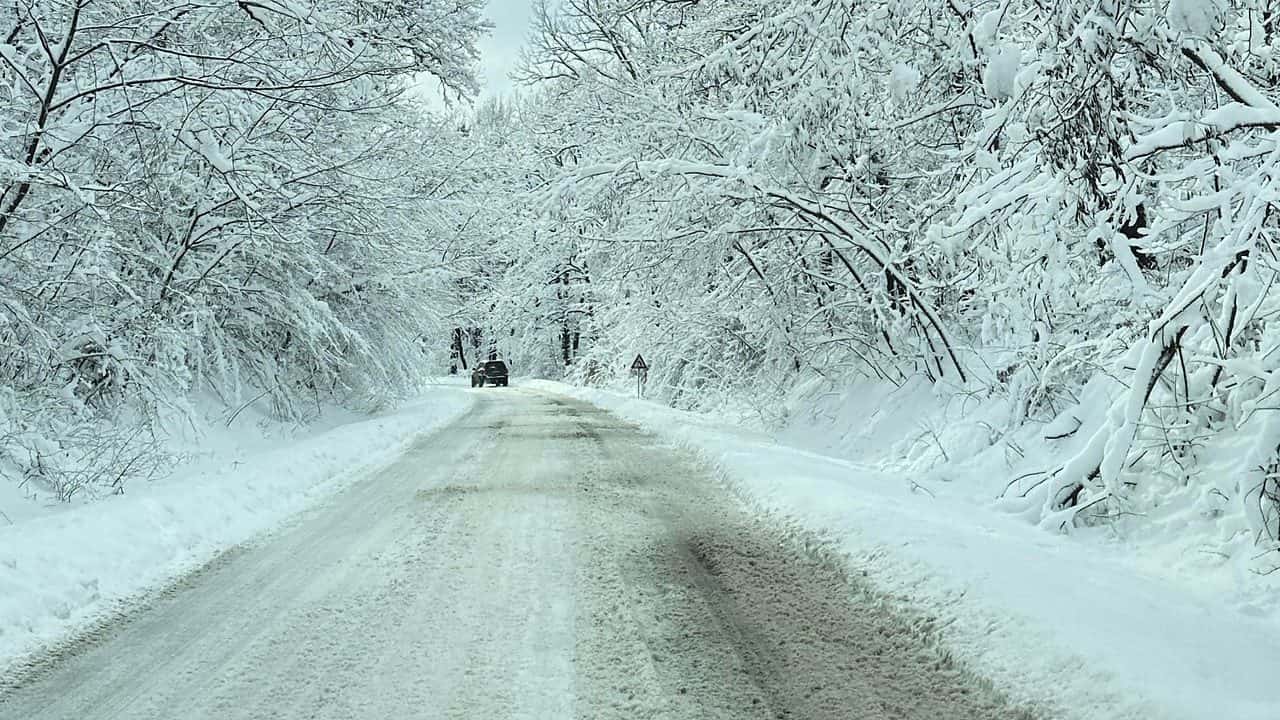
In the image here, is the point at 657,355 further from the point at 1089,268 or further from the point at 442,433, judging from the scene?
the point at 1089,268

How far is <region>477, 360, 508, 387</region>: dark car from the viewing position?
54.4 metres

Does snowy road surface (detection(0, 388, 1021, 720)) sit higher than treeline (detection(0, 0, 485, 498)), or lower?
lower

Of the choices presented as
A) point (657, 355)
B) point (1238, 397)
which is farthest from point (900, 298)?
point (657, 355)

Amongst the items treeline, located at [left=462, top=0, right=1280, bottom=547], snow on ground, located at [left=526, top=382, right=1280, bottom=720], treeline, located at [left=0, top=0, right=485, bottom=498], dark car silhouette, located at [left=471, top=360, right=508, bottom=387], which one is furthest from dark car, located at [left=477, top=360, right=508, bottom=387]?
snow on ground, located at [left=526, top=382, right=1280, bottom=720]

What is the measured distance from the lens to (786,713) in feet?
14.0

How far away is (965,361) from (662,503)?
18.0 ft

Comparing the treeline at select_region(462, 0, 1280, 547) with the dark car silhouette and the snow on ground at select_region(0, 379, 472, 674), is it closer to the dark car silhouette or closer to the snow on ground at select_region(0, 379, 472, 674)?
the snow on ground at select_region(0, 379, 472, 674)

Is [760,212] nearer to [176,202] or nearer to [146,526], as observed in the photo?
[146,526]

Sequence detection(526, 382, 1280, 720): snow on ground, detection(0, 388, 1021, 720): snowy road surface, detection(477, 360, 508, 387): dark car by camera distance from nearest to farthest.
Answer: detection(526, 382, 1280, 720): snow on ground → detection(0, 388, 1021, 720): snowy road surface → detection(477, 360, 508, 387): dark car

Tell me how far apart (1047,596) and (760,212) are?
840 cm

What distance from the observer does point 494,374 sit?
179ft

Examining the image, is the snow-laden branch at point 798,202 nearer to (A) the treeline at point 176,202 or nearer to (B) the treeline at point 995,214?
(B) the treeline at point 995,214

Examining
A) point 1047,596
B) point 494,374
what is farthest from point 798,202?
point 494,374

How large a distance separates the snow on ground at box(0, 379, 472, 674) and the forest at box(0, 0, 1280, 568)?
1123mm
